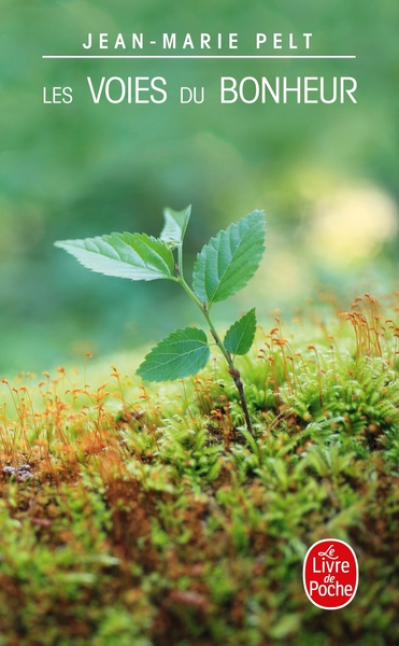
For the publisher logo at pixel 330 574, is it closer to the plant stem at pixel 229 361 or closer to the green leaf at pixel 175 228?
the plant stem at pixel 229 361

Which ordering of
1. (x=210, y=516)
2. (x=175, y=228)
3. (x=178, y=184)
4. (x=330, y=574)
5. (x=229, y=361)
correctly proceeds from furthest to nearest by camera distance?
(x=178, y=184), (x=175, y=228), (x=229, y=361), (x=210, y=516), (x=330, y=574)

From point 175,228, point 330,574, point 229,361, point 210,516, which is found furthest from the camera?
point 175,228

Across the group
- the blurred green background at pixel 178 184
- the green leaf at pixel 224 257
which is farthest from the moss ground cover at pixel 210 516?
the blurred green background at pixel 178 184

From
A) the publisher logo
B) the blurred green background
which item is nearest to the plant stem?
the publisher logo

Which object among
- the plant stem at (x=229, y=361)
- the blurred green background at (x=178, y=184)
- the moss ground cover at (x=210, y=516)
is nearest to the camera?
the moss ground cover at (x=210, y=516)

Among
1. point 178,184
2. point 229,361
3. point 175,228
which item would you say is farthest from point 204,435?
point 178,184

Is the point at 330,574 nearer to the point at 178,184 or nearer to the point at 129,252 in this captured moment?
the point at 129,252

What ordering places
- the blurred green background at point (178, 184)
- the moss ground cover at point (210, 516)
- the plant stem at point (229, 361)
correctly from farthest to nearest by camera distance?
1. the blurred green background at point (178, 184)
2. the plant stem at point (229, 361)
3. the moss ground cover at point (210, 516)
